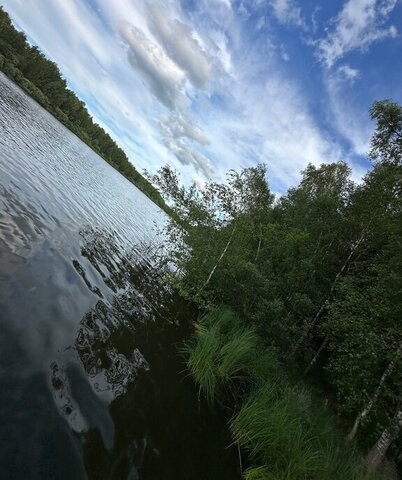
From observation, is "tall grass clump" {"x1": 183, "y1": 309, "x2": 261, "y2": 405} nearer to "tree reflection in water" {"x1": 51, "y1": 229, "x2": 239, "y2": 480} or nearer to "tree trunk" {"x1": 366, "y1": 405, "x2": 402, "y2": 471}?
"tree reflection in water" {"x1": 51, "y1": 229, "x2": 239, "y2": 480}

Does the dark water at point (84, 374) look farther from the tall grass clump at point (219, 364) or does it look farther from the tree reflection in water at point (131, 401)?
the tall grass clump at point (219, 364)

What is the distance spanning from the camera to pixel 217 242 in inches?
890

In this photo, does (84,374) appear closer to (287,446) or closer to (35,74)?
(287,446)

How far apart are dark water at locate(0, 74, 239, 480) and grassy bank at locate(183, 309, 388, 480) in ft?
2.42

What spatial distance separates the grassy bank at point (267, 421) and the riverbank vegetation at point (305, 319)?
1.8 inches

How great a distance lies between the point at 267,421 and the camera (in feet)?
27.6

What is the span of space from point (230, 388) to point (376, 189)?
48.9 feet

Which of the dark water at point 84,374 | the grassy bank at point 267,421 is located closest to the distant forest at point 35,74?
the dark water at point 84,374

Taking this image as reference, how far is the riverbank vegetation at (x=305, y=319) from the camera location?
29.2 feet

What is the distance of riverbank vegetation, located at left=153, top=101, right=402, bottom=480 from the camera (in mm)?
8914

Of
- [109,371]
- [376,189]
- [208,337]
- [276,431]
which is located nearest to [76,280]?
[109,371]

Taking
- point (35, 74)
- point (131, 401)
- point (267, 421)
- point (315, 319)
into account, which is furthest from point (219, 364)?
point (35, 74)

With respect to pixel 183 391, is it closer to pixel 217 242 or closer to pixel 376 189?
pixel 217 242

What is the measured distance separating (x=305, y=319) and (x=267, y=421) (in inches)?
473
